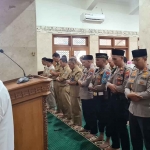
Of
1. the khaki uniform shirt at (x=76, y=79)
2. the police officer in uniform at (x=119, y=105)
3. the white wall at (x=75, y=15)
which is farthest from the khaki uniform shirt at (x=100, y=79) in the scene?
the white wall at (x=75, y=15)

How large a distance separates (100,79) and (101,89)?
0.17 meters

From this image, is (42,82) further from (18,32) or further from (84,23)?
(84,23)

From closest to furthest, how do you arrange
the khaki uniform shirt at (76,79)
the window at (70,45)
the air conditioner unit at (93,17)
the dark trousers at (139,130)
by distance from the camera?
1. the dark trousers at (139,130)
2. the khaki uniform shirt at (76,79)
3. the air conditioner unit at (93,17)
4. the window at (70,45)

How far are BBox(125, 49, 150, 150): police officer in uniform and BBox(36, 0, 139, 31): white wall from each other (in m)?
4.90

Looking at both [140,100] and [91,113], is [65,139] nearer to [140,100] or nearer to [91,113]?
[91,113]

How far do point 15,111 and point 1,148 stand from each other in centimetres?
35

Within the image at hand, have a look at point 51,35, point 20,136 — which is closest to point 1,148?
point 20,136

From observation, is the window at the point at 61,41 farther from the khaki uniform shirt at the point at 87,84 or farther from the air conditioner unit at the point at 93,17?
the khaki uniform shirt at the point at 87,84

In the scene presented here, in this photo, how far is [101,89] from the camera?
2.74m

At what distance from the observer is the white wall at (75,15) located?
21.0ft

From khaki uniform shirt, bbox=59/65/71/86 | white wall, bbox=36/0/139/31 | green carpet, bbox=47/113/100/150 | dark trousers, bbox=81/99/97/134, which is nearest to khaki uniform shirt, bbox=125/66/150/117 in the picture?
green carpet, bbox=47/113/100/150

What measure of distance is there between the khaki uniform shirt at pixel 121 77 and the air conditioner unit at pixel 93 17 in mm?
4656

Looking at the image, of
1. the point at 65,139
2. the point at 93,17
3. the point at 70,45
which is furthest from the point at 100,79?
the point at 93,17

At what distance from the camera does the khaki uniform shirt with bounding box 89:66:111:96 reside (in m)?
2.74
